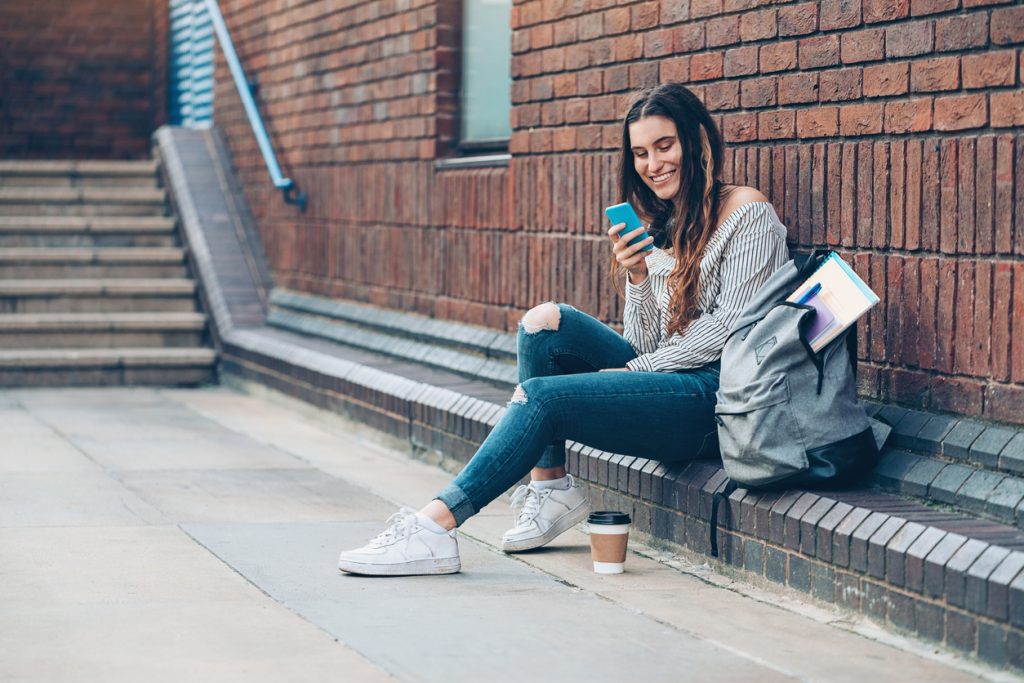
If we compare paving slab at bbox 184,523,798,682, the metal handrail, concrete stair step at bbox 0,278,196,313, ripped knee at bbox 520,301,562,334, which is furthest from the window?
concrete stair step at bbox 0,278,196,313

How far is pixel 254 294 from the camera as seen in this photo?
31.9 feet

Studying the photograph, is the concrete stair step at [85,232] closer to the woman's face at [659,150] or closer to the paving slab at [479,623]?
the paving slab at [479,623]

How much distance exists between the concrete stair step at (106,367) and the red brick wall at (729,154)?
0.75 metres

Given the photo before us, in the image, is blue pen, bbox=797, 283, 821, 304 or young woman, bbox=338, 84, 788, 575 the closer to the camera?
blue pen, bbox=797, 283, 821, 304

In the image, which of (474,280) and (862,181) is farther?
(474,280)

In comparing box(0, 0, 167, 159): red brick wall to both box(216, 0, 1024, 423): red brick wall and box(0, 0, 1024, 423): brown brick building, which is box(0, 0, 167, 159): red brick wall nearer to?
box(0, 0, 1024, 423): brown brick building

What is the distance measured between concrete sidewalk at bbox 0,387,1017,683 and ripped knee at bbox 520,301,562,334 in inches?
26.3

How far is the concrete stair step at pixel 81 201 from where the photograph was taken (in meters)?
10.8

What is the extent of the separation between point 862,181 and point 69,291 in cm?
645

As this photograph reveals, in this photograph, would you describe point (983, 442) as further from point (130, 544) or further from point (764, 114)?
point (130, 544)

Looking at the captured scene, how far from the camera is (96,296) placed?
9.88 meters

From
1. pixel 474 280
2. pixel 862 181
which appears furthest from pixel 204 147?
pixel 862 181

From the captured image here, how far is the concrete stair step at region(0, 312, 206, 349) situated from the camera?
31.1 ft

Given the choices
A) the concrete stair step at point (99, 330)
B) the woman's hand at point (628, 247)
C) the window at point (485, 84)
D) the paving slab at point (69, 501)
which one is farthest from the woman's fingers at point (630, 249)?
the concrete stair step at point (99, 330)
